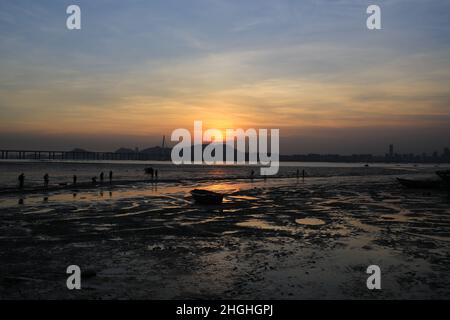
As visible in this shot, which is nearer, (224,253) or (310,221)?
(224,253)

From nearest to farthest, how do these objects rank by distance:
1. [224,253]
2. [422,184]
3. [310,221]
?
[224,253], [310,221], [422,184]

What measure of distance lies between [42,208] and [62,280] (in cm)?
1945

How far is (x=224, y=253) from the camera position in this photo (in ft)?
49.7

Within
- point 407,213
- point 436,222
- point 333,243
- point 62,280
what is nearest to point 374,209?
point 407,213

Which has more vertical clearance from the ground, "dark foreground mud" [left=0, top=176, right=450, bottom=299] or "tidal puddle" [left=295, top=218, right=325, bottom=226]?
"dark foreground mud" [left=0, top=176, right=450, bottom=299]

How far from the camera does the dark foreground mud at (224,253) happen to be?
1084cm

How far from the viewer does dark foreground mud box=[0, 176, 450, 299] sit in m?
10.8

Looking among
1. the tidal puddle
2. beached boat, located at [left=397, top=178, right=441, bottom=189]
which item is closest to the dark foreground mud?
the tidal puddle

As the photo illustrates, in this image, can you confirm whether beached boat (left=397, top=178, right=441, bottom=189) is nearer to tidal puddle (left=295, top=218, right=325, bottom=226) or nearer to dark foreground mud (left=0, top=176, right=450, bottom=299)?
dark foreground mud (left=0, top=176, right=450, bottom=299)

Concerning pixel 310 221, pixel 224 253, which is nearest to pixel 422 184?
pixel 310 221

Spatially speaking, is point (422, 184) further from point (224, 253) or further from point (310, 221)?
point (224, 253)
